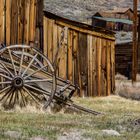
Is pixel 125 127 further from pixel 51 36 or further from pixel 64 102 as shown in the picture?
pixel 51 36

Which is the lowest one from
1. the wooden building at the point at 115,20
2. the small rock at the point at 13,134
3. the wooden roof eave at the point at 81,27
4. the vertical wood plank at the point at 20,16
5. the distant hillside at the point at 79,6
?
the wooden building at the point at 115,20

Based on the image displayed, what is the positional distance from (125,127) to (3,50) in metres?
4.67

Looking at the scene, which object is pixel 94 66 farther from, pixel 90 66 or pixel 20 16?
pixel 20 16

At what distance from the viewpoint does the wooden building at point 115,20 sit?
216 feet

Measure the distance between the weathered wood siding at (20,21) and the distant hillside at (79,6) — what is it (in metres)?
44.1

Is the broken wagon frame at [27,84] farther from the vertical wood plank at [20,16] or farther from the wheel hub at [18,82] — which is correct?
the vertical wood plank at [20,16]

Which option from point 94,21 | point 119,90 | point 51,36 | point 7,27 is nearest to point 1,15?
point 7,27

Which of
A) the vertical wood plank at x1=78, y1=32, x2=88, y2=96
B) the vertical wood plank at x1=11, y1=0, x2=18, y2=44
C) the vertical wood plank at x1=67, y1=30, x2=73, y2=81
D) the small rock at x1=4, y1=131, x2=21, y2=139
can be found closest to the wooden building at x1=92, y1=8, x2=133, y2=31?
the vertical wood plank at x1=78, y1=32, x2=88, y2=96

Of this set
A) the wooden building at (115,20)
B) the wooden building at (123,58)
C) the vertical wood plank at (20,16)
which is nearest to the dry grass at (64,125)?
the vertical wood plank at (20,16)

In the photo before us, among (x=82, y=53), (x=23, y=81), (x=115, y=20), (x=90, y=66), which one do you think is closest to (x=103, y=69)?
(x=90, y=66)

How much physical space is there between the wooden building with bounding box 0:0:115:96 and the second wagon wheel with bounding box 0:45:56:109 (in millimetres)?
3161

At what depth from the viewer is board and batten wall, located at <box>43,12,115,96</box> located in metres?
19.6

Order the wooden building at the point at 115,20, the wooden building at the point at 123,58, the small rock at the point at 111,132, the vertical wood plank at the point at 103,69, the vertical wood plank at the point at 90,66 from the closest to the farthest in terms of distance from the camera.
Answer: the small rock at the point at 111,132
the vertical wood plank at the point at 90,66
the vertical wood plank at the point at 103,69
the wooden building at the point at 123,58
the wooden building at the point at 115,20

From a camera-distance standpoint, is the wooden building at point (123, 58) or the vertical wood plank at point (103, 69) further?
the wooden building at point (123, 58)
